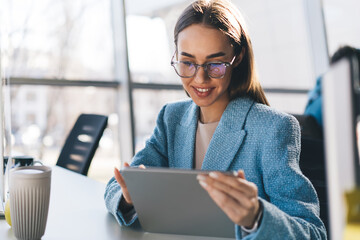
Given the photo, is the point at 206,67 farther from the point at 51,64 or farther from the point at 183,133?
the point at 51,64

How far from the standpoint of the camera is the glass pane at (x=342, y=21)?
15.3ft

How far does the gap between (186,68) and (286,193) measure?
18.7 inches

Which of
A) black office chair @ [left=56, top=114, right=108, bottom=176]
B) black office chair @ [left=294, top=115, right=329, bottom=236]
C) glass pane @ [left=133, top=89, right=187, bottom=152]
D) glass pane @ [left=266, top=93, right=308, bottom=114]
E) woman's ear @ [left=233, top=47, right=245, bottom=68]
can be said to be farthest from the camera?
glass pane @ [left=266, top=93, right=308, bottom=114]

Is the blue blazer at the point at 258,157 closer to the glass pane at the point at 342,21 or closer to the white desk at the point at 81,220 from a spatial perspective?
the white desk at the point at 81,220

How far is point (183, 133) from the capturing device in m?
1.46

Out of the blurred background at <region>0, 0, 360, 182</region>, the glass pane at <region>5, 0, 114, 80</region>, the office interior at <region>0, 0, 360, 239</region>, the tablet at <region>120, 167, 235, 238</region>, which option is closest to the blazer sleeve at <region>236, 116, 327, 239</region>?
the tablet at <region>120, 167, 235, 238</region>

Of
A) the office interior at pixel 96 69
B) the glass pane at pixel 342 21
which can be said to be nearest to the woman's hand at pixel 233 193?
the office interior at pixel 96 69

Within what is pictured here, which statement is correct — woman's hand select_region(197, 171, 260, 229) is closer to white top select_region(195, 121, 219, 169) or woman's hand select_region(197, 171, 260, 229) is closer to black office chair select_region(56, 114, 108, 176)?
white top select_region(195, 121, 219, 169)

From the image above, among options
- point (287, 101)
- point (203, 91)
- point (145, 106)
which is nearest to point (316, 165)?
point (203, 91)

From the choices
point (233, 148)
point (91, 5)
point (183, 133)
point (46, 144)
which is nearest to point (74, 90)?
point (46, 144)

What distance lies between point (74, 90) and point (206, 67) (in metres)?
2.70

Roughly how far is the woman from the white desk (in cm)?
5

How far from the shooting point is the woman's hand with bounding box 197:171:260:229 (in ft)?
2.66

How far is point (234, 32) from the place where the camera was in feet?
4.25
